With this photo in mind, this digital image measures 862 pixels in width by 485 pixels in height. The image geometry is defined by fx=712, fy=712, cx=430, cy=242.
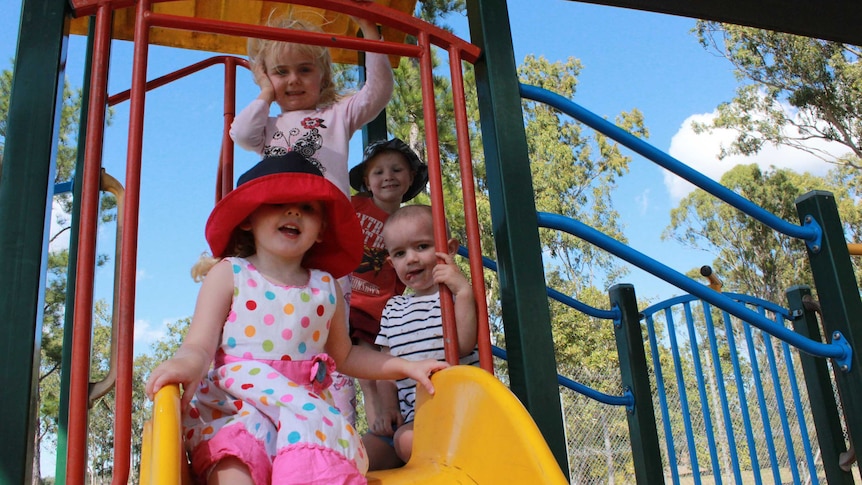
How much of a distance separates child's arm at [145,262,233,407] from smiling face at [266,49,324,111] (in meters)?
0.97

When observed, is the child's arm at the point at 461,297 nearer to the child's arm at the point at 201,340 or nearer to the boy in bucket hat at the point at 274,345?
the boy in bucket hat at the point at 274,345

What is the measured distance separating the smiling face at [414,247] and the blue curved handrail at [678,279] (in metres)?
0.41

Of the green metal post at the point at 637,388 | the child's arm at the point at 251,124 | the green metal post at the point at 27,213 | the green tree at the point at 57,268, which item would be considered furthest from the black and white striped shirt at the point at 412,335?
the green tree at the point at 57,268

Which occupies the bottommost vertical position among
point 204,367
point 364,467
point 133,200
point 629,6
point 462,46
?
point 364,467

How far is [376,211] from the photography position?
2533 mm

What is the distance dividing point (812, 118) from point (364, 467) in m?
17.5

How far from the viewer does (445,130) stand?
11.8 metres

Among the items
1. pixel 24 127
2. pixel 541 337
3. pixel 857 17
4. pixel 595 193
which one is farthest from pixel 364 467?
pixel 595 193

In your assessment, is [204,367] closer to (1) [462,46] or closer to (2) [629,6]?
(1) [462,46]

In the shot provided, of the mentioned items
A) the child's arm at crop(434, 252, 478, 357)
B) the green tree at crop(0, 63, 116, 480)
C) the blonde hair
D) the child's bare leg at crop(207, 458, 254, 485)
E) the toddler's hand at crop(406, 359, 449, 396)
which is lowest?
the child's bare leg at crop(207, 458, 254, 485)

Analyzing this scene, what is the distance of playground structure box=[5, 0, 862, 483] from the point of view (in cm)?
126

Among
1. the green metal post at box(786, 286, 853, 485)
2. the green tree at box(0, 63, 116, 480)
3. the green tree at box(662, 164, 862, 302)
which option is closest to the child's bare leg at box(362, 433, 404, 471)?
the green metal post at box(786, 286, 853, 485)

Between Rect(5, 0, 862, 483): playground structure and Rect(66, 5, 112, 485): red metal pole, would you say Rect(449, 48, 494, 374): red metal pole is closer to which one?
Rect(5, 0, 862, 483): playground structure

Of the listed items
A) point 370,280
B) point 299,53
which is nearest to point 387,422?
point 370,280
